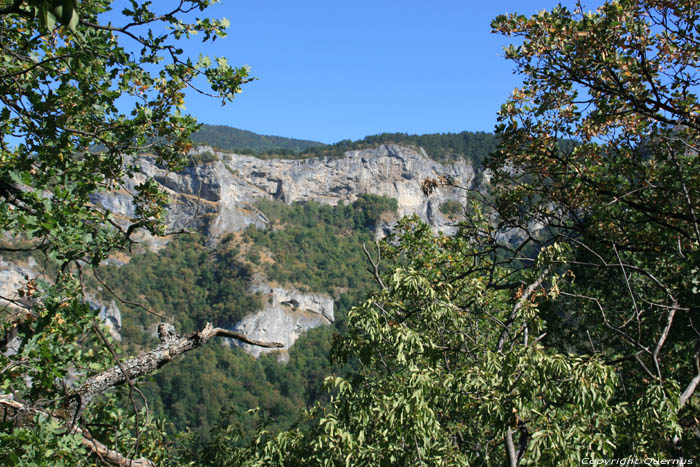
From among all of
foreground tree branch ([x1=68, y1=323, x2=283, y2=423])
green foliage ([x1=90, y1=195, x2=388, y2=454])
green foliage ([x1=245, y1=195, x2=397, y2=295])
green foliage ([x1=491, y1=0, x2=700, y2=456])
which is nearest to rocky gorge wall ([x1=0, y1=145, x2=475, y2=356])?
green foliage ([x1=90, y1=195, x2=388, y2=454])

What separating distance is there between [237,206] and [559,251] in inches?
4459

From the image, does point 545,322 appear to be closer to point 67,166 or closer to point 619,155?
point 619,155

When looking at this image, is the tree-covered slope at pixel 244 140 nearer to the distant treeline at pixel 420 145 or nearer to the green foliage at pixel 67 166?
the distant treeline at pixel 420 145

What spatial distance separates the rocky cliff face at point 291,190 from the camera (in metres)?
98.6

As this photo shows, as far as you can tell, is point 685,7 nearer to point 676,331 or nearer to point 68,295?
point 676,331

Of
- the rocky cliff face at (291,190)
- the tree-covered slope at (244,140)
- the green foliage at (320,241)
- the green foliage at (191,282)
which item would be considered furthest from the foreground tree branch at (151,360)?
the tree-covered slope at (244,140)

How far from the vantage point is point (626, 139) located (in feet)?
18.0

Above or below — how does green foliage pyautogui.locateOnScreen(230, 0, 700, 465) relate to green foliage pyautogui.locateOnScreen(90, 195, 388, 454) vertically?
above

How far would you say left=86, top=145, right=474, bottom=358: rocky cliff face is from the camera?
98.6 m

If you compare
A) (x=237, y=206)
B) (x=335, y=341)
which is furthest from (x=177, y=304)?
(x=335, y=341)

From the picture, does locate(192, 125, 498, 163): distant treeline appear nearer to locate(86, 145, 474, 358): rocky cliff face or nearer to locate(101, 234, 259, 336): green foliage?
locate(86, 145, 474, 358): rocky cliff face

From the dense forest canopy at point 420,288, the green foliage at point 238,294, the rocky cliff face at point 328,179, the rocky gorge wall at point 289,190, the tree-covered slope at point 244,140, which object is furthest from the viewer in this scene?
the tree-covered slope at point 244,140

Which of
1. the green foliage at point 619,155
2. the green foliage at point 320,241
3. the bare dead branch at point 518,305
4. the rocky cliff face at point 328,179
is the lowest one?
the green foliage at point 320,241

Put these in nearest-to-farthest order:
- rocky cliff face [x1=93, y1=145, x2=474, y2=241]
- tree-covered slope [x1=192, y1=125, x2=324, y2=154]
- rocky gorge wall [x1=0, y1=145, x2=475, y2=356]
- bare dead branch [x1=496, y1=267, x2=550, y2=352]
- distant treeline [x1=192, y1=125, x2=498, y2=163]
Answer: bare dead branch [x1=496, y1=267, x2=550, y2=352], rocky gorge wall [x1=0, y1=145, x2=475, y2=356], rocky cliff face [x1=93, y1=145, x2=474, y2=241], distant treeline [x1=192, y1=125, x2=498, y2=163], tree-covered slope [x1=192, y1=125, x2=324, y2=154]
